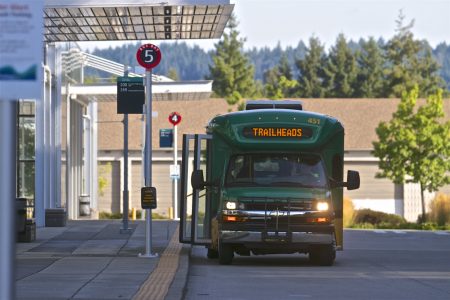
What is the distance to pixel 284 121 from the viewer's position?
19719 millimetres

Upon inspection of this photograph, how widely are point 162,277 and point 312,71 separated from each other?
110 meters

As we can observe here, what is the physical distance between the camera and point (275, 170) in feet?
64.1

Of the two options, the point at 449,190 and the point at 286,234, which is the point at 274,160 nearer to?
the point at 286,234

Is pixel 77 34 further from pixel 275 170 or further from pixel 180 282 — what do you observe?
pixel 180 282

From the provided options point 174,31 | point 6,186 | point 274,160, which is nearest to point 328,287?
point 274,160

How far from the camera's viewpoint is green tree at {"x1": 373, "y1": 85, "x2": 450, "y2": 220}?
50.6 meters

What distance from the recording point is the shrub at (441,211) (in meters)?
43.9

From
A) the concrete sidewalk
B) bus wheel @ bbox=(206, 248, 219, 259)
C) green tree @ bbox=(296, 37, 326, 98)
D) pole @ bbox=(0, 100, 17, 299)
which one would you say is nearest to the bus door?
bus wheel @ bbox=(206, 248, 219, 259)

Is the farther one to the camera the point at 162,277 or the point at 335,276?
the point at 335,276

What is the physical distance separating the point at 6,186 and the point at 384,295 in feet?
28.1

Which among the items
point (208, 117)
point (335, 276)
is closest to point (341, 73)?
point (208, 117)

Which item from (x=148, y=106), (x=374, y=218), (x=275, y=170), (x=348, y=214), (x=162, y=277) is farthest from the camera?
(x=374, y=218)

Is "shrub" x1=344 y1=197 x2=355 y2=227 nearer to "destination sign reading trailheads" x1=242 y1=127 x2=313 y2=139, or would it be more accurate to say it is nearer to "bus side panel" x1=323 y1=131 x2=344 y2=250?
"bus side panel" x1=323 y1=131 x2=344 y2=250

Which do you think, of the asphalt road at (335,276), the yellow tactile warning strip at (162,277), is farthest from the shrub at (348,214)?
the yellow tactile warning strip at (162,277)
